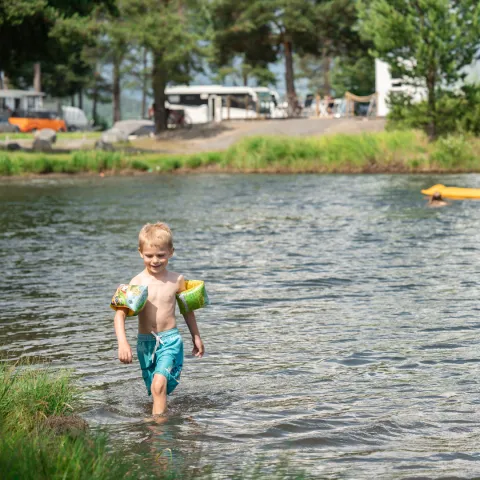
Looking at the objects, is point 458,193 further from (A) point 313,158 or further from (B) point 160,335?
(B) point 160,335

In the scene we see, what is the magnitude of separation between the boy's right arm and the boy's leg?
0.40m

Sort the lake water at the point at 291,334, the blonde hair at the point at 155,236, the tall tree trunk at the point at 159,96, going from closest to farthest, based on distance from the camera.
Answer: the lake water at the point at 291,334 < the blonde hair at the point at 155,236 < the tall tree trunk at the point at 159,96

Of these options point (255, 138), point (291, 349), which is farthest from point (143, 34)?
point (291, 349)

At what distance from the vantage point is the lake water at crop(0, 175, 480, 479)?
735cm

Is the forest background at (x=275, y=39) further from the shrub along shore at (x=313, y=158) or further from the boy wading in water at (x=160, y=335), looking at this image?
the boy wading in water at (x=160, y=335)

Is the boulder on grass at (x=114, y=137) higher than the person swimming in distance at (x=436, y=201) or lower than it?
higher

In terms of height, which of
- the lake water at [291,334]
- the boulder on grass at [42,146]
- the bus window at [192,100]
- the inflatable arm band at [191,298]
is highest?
the bus window at [192,100]

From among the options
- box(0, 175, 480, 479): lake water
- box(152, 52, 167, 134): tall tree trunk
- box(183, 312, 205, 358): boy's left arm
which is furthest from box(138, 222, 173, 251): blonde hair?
box(152, 52, 167, 134): tall tree trunk

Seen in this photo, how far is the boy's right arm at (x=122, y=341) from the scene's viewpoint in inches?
294

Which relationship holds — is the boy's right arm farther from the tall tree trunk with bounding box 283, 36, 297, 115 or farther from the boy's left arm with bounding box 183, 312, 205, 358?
the tall tree trunk with bounding box 283, 36, 297, 115

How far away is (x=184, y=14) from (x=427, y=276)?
49070 mm

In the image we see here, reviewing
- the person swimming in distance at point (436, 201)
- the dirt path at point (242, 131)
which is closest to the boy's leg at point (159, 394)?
the person swimming in distance at point (436, 201)

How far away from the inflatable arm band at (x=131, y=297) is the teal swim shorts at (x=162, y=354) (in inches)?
12.4

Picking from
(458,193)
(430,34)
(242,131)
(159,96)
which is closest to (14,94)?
(159,96)
